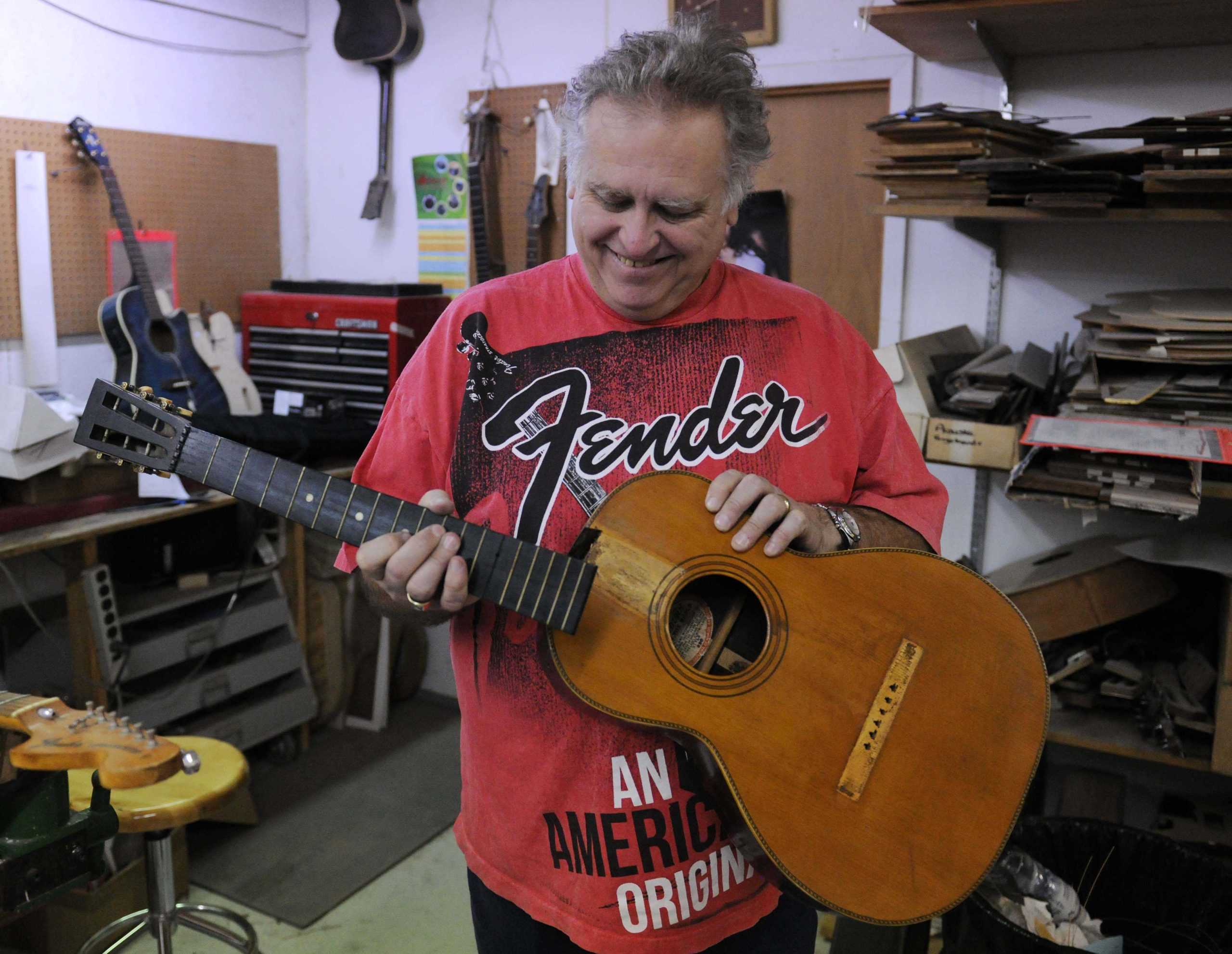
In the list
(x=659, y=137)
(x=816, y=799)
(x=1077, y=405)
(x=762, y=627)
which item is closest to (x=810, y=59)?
(x=1077, y=405)

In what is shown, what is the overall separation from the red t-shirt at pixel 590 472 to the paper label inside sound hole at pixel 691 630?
0.34 feet

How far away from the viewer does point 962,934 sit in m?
1.89

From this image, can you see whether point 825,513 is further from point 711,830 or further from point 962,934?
point 962,934

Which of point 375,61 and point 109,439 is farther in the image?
point 375,61

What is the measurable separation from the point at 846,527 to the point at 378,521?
0.53 metres

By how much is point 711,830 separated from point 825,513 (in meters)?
0.38

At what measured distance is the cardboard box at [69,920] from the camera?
2299 mm

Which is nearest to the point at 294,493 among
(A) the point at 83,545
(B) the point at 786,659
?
(B) the point at 786,659

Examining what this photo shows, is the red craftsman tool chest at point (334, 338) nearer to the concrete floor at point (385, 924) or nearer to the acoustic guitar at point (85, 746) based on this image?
the concrete floor at point (385, 924)

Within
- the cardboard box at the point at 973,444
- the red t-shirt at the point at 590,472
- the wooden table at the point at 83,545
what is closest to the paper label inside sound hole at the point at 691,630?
the red t-shirt at the point at 590,472

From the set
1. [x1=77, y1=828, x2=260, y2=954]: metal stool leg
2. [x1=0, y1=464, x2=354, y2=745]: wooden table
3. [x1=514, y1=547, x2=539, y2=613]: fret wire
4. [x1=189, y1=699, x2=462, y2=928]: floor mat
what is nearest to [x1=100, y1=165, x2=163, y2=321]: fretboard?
[x1=0, y1=464, x2=354, y2=745]: wooden table

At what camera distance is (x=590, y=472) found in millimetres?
1192

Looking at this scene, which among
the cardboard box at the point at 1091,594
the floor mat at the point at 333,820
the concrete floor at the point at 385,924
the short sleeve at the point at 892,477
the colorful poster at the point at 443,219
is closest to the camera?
the short sleeve at the point at 892,477

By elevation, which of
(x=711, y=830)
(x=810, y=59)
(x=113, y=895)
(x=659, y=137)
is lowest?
(x=113, y=895)
